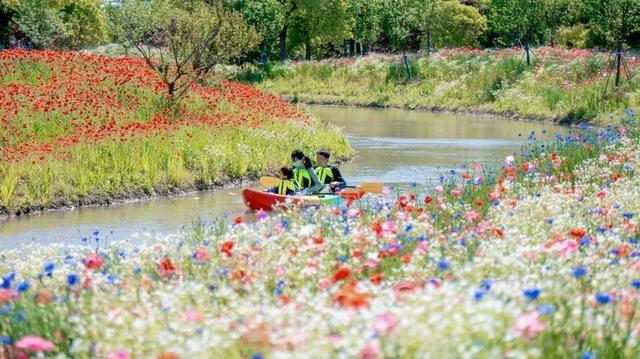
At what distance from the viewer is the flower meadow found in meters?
4.44

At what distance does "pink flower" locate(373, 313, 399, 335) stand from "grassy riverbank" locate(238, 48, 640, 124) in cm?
2826

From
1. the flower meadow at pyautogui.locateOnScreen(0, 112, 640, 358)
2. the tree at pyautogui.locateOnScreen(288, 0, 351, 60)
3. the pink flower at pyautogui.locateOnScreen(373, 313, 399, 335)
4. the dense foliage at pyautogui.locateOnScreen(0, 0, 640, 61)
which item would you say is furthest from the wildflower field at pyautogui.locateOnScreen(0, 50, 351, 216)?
the tree at pyautogui.locateOnScreen(288, 0, 351, 60)

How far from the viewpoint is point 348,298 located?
4.57 metres

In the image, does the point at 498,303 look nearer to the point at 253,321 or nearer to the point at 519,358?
the point at 519,358

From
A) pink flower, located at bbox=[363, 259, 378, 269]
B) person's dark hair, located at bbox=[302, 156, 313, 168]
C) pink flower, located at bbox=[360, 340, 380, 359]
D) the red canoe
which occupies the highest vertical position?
pink flower, located at bbox=[360, 340, 380, 359]

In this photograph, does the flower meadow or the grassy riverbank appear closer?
the flower meadow

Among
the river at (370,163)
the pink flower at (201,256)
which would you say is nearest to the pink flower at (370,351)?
the pink flower at (201,256)

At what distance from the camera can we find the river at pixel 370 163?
15.4 metres

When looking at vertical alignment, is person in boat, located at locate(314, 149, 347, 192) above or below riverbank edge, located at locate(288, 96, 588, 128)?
above

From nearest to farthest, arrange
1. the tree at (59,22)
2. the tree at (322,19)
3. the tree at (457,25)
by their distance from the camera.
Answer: the tree at (59,22) → the tree at (322,19) → the tree at (457,25)

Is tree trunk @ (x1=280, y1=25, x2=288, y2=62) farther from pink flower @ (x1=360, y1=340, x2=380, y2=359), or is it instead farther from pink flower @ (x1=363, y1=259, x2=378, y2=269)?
pink flower @ (x1=360, y1=340, x2=380, y2=359)

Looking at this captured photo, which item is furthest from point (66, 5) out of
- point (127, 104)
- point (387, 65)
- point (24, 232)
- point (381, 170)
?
point (24, 232)

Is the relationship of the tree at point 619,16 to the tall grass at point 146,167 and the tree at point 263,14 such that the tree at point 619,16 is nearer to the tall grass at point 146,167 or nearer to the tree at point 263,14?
the tall grass at point 146,167

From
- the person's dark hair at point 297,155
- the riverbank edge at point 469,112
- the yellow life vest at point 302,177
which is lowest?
the riverbank edge at point 469,112
